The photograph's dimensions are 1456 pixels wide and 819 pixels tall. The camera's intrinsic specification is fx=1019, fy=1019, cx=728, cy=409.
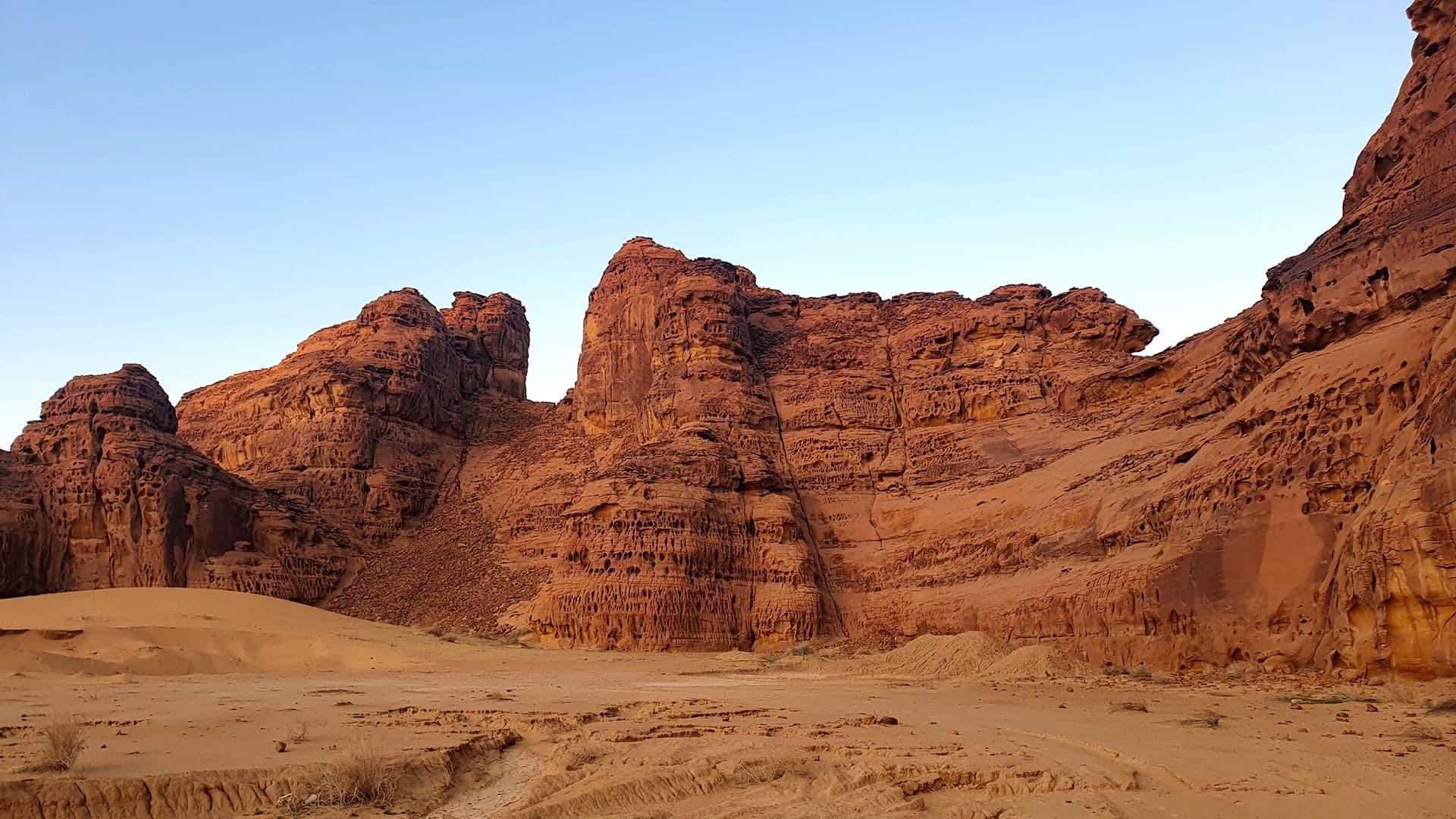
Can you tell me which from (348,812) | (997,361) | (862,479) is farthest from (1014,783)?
(997,361)

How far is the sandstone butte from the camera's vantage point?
19.1 metres

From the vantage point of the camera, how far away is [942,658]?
Result: 79.4 feet

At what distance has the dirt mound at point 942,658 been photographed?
76.2 ft

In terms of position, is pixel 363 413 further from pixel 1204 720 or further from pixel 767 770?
pixel 767 770

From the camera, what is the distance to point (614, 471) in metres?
40.6

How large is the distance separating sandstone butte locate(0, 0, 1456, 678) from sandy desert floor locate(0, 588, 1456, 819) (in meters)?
2.73

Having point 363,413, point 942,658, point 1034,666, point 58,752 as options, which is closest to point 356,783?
point 58,752

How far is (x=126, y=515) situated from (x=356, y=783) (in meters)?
42.7

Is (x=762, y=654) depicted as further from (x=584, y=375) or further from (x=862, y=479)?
(x=584, y=375)

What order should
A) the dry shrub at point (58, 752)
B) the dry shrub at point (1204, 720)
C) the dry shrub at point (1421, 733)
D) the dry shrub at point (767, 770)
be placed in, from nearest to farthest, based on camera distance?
1. the dry shrub at point (58, 752)
2. the dry shrub at point (767, 770)
3. the dry shrub at point (1421, 733)
4. the dry shrub at point (1204, 720)

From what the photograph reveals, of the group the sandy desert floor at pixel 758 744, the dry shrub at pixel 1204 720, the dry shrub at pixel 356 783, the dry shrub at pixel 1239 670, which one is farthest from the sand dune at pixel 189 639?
the dry shrub at pixel 1204 720

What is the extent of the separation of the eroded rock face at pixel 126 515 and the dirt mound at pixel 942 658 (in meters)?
30.7

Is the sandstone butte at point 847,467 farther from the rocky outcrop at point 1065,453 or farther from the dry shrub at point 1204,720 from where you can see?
the dry shrub at point 1204,720

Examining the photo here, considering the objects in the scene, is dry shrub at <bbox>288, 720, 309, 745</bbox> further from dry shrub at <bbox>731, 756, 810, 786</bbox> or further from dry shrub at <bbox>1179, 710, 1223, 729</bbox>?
dry shrub at <bbox>1179, 710, 1223, 729</bbox>
